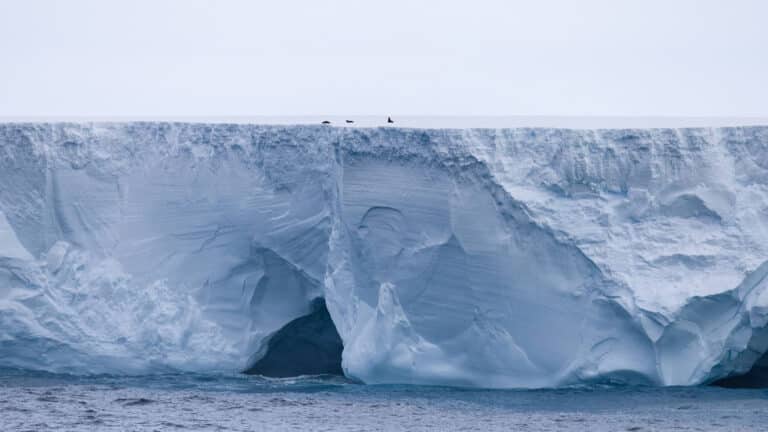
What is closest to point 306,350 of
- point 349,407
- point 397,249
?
point 397,249

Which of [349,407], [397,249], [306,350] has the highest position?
[397,249]

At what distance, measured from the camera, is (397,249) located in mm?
12344

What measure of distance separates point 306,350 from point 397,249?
1683 mm

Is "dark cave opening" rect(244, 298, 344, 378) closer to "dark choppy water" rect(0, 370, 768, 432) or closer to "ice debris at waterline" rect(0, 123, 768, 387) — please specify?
"ice debris at waterline" rect(0, 123, 768, 387)

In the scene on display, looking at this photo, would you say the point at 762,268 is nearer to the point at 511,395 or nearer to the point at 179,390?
the point at 511,395

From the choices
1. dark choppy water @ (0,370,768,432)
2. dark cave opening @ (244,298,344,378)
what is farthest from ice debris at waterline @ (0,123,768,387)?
dark cave opening @ (244,298,344,378)

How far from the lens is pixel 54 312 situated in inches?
504

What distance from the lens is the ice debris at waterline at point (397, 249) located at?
11.7 m

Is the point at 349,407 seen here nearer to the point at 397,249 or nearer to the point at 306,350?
the point at 397,249

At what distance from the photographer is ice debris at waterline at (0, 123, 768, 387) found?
11703 mm

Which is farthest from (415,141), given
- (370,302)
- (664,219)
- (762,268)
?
(762,268)

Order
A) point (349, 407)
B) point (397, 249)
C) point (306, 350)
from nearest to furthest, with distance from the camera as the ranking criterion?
point (349, 407) → point (397, 249) → point (306, 350)

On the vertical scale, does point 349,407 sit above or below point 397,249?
below

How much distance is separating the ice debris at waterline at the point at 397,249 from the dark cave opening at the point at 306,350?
1.33 ft
